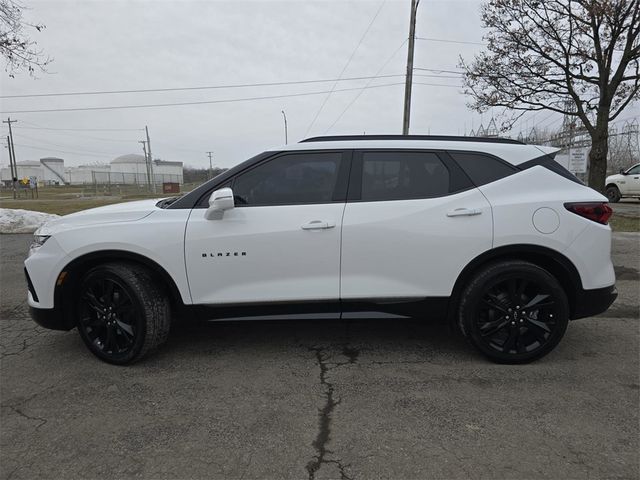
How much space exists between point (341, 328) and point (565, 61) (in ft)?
44.1

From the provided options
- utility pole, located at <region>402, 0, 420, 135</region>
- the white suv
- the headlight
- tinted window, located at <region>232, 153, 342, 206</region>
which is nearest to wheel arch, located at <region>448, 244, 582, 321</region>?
the white suv

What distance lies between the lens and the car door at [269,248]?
10.7ft

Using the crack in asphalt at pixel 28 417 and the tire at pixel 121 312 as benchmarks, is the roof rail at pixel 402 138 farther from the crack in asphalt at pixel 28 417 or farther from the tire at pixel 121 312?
the crack in asphalt at pixel 28 417

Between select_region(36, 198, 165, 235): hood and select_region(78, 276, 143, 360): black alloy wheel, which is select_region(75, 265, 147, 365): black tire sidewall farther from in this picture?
select_region(36, 198, 165, 235): hood

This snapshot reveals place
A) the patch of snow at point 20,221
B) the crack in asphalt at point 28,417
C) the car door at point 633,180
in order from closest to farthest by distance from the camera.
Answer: the crack in asphalt at point 28,417
the patch of snow at point 20,221
the car door at point 633,180

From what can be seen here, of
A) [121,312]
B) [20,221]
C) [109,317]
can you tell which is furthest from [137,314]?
[20,221]

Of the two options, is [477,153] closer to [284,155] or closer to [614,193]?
[284,155]

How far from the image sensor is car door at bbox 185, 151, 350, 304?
10.7 ft

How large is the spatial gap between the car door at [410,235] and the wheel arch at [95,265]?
1.36m

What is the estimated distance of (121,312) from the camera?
337cm

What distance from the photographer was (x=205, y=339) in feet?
13.1

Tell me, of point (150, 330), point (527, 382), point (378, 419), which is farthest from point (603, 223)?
point (150, 330)

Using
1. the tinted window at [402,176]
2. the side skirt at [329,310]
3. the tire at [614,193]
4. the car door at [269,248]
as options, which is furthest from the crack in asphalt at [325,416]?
the tire at [614,193]

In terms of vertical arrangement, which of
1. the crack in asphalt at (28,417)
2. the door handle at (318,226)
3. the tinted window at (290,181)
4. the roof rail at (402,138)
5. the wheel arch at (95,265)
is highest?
the roof rail at (402,138)
